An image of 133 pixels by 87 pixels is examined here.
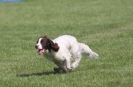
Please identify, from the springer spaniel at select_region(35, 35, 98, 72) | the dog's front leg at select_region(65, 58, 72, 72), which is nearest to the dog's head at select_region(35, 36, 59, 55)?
the springer spaniel at select_region(35, 35, 98, 72)

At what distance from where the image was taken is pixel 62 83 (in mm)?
12539

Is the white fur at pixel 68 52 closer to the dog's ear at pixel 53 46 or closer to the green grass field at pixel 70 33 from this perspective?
the dog's ear at pixel 53 46

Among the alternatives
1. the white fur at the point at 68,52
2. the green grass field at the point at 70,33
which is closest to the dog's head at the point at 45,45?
the white fur at the point at 68,52

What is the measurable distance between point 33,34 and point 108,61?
37.9 ft

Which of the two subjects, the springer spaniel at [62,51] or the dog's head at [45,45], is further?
the springer spaniel at [62,51]

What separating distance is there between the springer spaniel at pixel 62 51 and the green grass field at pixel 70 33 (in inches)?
11.4

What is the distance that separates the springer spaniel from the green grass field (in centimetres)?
29

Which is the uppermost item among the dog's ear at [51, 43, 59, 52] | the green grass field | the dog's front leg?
the dog's ear at [51, 43, 59, 52]

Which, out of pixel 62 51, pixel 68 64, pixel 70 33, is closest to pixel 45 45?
pixel 62 51

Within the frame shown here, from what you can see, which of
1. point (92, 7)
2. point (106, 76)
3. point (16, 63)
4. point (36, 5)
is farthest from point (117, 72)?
point (36, 5)

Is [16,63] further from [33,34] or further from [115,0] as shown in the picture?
[115,0]

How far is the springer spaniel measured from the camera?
13336 mm

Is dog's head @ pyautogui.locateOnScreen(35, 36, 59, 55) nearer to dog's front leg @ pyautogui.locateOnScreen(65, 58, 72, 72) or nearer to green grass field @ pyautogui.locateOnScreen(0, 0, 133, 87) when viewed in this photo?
dog's front leg @ pyautogui.locateOnScreen(65, 58, 72, 72)

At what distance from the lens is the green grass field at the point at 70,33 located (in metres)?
13.1
